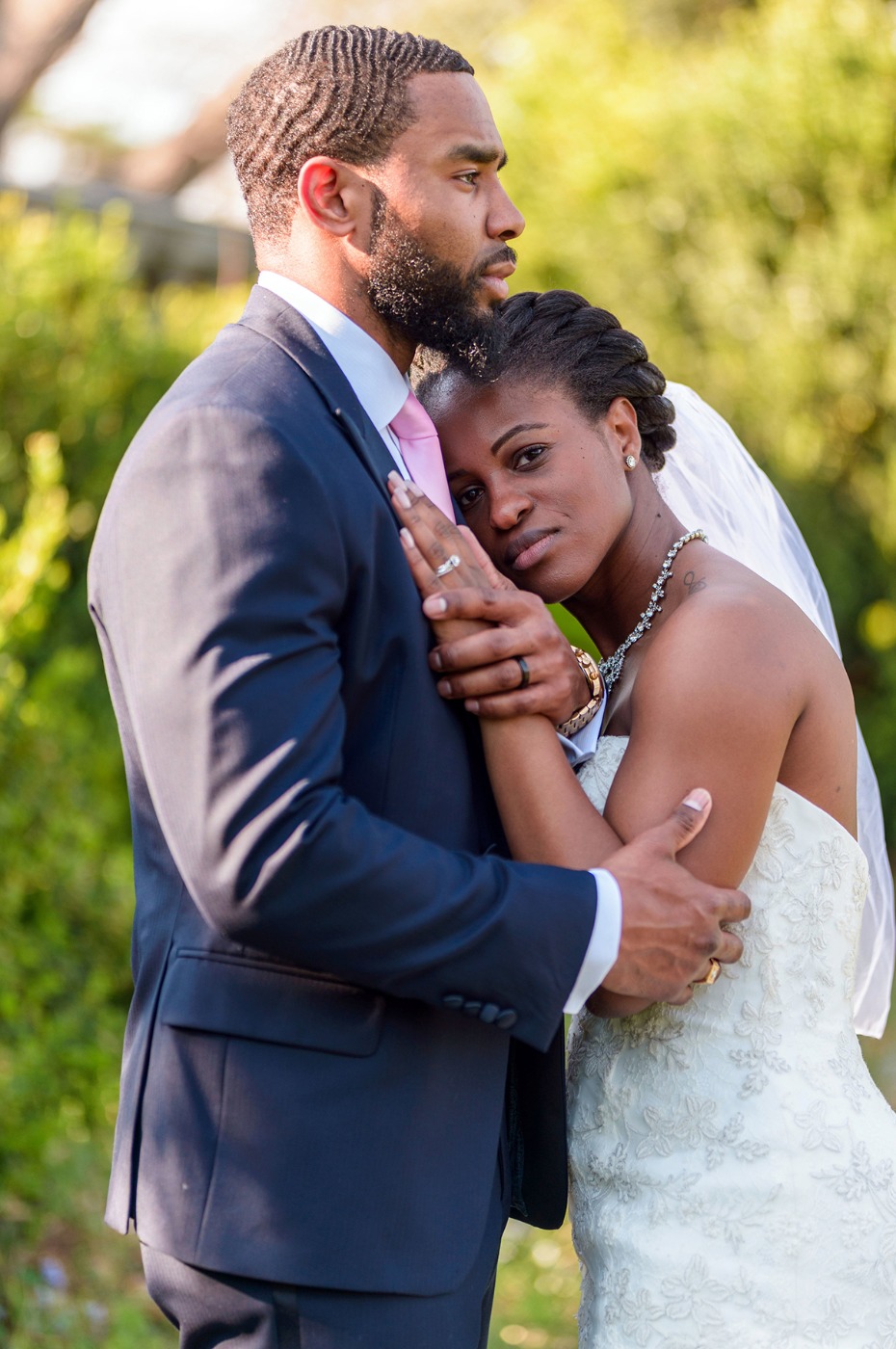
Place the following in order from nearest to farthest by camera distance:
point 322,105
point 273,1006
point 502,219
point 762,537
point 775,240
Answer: point 273,1006 → point 322,105 → point 502,219 → point 762,537 → point 775,240

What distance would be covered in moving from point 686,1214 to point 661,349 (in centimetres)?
631

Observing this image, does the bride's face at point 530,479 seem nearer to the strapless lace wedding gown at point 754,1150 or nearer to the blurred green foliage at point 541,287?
the strapless lace wedding gown at point 754,1150

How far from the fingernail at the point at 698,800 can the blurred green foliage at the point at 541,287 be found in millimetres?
2463

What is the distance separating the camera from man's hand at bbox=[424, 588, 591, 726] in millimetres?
2051

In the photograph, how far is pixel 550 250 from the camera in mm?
8336

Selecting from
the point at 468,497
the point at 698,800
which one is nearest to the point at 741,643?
the point at 698,800

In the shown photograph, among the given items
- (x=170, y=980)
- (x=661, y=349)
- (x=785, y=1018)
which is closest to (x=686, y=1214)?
(x=785, y=1018)

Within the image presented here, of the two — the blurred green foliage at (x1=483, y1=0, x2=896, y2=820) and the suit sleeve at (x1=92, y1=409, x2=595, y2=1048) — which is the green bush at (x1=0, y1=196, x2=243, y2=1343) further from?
the blurred green foliage at (x1=483, y1=0, x2=896, y2=820)

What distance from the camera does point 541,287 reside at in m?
8.55

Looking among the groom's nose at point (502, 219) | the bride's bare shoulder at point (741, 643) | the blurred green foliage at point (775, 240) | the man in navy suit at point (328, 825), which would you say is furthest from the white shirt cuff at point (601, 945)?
the blurred green foliage at point (775, 240)

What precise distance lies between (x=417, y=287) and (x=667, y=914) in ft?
3.39

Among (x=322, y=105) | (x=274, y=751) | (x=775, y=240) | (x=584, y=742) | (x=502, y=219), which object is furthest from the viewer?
(x=775, y=240)

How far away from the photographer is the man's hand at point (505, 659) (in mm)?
2051

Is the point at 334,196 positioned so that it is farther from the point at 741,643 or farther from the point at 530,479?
the point at 741,643
